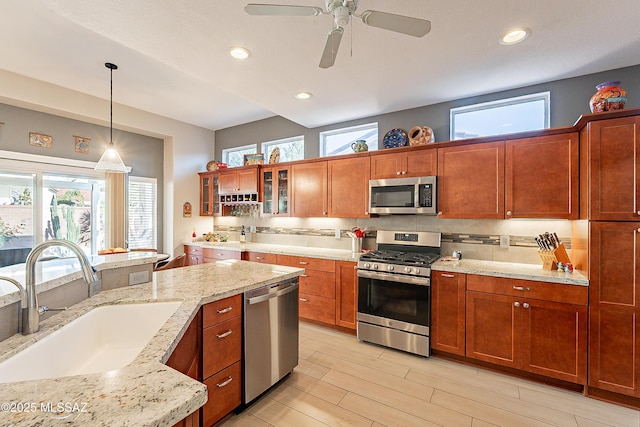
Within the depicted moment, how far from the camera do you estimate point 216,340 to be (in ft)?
5.99

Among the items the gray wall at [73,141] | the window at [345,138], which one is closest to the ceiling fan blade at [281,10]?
the window at [345,138]

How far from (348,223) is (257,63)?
7.81 ft

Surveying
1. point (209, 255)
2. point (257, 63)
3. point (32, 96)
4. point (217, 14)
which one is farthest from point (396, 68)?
point (32, 96)

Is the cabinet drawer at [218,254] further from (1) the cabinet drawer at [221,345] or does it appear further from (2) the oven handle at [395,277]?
(1) the cabinet drawer at [221,345]

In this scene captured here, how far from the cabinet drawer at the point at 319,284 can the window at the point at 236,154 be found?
2.72 m

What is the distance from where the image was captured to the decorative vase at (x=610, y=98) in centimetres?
221

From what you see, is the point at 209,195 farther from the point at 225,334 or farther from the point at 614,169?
the point at 614,169

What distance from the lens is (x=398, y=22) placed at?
1.51 metres

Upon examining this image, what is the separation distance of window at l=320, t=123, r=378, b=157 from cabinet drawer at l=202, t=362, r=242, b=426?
123 inches

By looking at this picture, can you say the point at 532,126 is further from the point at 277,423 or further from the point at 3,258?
the point at 3,258

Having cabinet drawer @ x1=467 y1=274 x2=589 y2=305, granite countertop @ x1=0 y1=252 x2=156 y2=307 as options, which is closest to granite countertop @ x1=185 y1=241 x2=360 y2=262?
cabinet drawer @ x1=467 y1=274 x2=589 y2=305

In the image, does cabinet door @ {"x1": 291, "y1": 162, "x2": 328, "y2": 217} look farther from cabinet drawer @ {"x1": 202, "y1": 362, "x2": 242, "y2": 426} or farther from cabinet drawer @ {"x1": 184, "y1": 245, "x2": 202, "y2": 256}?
cabinet drawer @ {"x1": 202, "y1": 362, "x2": 242, "y2": 426}

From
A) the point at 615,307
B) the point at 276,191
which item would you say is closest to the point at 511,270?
the point at 615,307

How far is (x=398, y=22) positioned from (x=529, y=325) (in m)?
2.60
